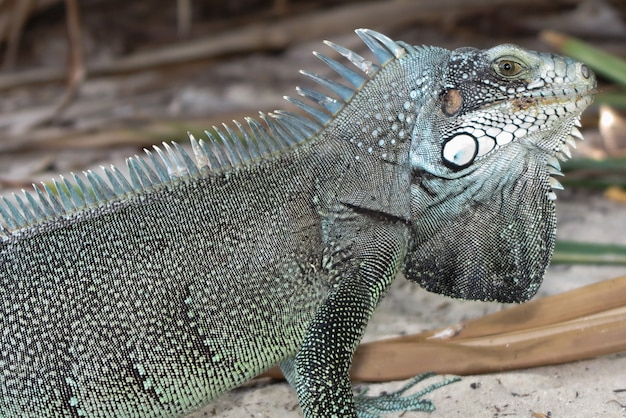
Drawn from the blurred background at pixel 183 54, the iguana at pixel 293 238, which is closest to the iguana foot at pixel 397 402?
the iguana at pixel 293 238

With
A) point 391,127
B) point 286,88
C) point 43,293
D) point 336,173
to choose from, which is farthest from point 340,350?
point 286,88

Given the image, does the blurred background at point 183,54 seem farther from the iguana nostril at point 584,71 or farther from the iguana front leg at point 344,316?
the iguana front leg at point 344,316

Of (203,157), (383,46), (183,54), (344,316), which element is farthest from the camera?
(183,54)

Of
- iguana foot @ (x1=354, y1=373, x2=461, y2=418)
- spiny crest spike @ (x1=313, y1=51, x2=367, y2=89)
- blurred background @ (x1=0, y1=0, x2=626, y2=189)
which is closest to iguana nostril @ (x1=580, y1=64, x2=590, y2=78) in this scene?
spiny crest spike @ (x1=313, y1=51, x2=367, y2=89)

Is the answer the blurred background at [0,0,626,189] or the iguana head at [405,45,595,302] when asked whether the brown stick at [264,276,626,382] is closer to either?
the iguana head at [405,45,595,302]

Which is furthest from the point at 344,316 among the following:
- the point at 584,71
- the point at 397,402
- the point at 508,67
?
the point at 584,71

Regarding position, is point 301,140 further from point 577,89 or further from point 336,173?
point 577,89

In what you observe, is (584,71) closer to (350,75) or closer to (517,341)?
(350,75)
